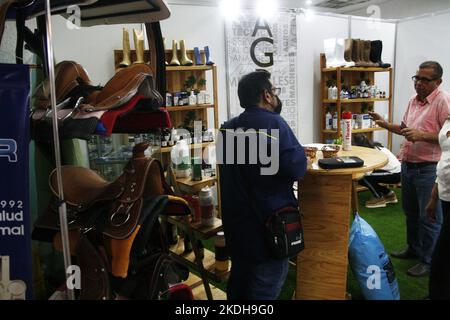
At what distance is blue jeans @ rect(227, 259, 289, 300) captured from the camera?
1.66m

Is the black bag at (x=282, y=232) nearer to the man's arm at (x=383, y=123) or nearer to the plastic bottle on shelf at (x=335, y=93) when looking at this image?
the man's arm at (x=383, y=123)

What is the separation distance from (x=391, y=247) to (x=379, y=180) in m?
1.31

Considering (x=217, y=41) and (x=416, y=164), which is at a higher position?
(x=217, y=41)

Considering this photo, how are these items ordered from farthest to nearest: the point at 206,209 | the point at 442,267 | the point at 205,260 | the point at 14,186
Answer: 1. the point at 205,260
2. the point at 206,209
3. the point at 442,267
4. the point at 14,186

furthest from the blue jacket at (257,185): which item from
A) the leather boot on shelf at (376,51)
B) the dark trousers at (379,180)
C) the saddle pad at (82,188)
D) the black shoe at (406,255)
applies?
the leather boot on shelf at (376,51)

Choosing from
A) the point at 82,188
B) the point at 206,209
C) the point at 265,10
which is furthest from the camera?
the point at 265,10

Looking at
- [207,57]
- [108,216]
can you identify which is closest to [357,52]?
[207,57]

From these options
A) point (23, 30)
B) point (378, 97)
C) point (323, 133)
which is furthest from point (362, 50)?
point (23, 30)

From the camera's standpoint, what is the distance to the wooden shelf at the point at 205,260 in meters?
2.14

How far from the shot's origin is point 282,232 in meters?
1.58

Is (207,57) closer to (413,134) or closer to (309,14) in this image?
(309,14)

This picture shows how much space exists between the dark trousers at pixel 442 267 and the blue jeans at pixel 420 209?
0.71 metres

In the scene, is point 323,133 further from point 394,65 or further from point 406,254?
point 406,254

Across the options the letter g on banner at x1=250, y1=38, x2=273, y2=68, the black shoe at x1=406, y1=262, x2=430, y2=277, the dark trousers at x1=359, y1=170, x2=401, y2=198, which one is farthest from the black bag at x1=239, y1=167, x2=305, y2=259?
the dark trousers at x1=359, y1=170, x2=401, y2=198
